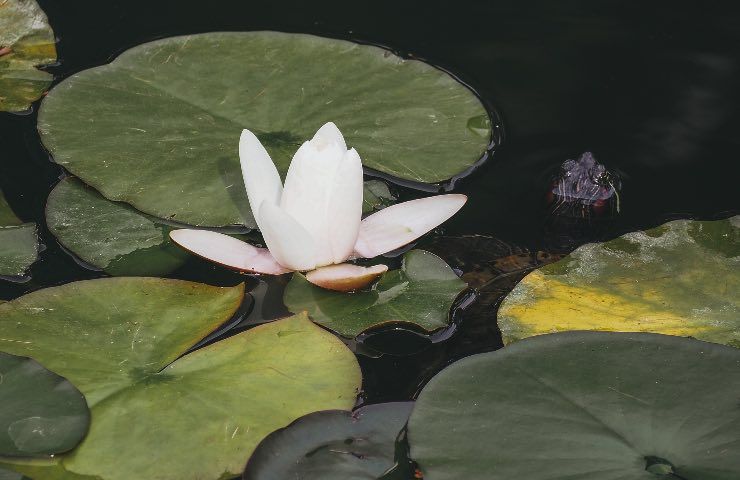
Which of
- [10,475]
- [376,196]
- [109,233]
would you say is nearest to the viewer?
[10,475]

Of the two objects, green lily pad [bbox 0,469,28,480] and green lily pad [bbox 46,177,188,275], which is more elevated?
green lily pad [bbox 46,177,188,275]

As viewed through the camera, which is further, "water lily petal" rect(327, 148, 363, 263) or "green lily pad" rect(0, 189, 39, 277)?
"green lily pad" rect(0, 189, 39, 277)

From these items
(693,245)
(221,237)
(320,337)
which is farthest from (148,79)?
(693,245)

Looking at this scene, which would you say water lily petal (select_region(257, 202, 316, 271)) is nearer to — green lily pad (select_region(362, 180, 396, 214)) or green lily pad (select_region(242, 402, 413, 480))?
green lily pad (select_region(362, 180, 396, 214))

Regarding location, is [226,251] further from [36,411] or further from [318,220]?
[36,411]

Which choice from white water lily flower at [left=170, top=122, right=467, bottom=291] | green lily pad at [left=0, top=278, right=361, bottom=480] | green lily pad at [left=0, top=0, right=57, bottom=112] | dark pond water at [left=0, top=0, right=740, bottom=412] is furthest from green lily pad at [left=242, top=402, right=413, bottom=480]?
green lily pad at [left=0, top=0, right=57, bottom=112]

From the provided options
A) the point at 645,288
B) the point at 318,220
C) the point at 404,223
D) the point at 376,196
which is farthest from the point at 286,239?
the point at 645,288
